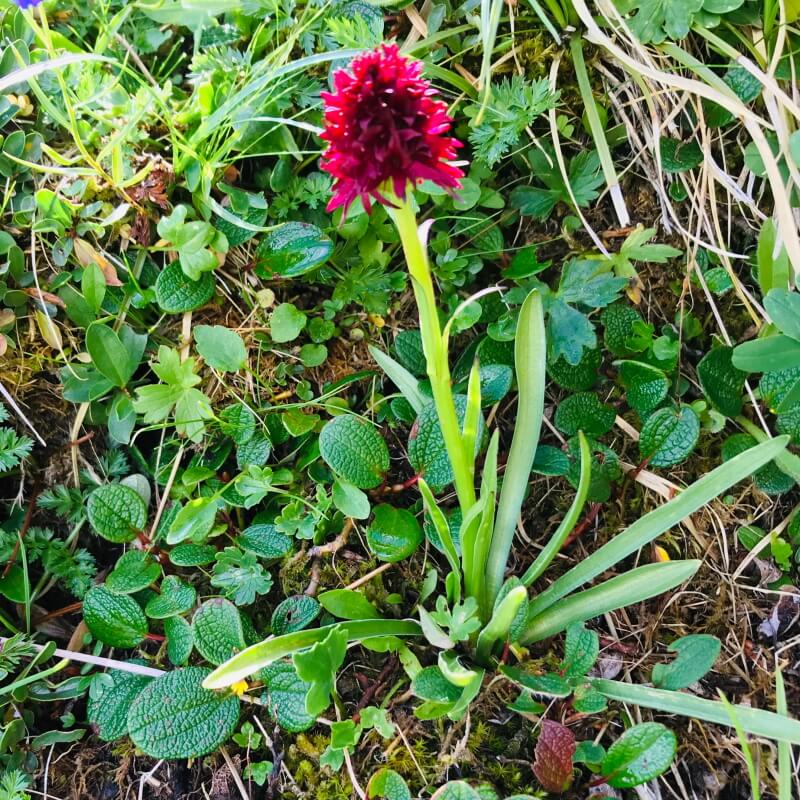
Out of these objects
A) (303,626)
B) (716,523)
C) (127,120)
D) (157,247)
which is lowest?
(303,626)

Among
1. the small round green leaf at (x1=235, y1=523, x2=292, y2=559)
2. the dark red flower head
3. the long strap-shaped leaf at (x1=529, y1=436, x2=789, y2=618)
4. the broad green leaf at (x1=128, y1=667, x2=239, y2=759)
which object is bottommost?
the broad green leaf at (x1=128, y1=667, x2=239, y2=759)

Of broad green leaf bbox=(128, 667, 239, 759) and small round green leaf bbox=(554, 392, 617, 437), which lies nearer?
broad green leaf bbox=(128, 667, 239, 759)

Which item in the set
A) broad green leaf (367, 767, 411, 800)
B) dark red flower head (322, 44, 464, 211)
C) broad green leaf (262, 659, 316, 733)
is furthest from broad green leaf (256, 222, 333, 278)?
broad green leaf (367, 767, 411, 800)

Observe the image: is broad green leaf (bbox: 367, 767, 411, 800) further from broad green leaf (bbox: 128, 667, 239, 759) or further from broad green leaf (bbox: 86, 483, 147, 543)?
broad green leaf (bbox: 86, 483, 147, 543)

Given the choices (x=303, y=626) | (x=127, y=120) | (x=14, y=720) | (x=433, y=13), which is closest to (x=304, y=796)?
(x=303, y=626)

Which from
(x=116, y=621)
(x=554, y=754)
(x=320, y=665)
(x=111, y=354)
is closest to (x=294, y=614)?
(x=320, y=665)

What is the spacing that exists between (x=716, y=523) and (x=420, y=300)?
765mm

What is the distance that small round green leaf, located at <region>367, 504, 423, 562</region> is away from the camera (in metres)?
1.19

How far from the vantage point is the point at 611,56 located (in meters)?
1.36

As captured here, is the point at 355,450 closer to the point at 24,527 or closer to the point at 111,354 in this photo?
the point at 111,354

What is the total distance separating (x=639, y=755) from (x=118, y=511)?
0.96 m

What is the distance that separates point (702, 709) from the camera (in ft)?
3.43

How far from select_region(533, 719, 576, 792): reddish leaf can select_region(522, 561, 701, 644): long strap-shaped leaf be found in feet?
0.49

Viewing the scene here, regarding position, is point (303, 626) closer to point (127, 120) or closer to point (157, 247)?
point (157, 247)
